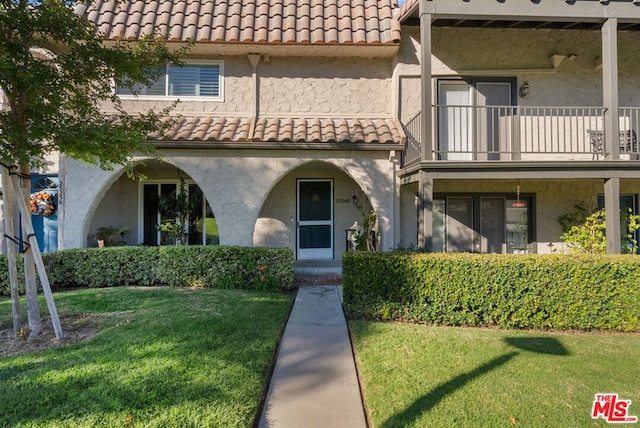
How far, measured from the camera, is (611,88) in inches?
308

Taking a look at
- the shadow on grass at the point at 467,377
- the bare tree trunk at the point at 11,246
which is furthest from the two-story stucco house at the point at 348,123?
the bare tree trunk at the point at 11,246

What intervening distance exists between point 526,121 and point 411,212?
393 centimetres

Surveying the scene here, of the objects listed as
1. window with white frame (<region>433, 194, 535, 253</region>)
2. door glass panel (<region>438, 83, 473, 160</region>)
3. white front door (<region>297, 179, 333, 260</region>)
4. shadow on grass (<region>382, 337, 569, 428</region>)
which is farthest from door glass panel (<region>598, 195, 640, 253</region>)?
white front door (<region>297, 179, 333, 260</region>)

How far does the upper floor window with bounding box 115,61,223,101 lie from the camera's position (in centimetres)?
1018

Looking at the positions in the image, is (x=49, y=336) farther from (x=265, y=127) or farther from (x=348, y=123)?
(x=348, y=123)

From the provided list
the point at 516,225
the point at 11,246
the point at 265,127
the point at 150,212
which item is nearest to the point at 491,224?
the point at 516,225

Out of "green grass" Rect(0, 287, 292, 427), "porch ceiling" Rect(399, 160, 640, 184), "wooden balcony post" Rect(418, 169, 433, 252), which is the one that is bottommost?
"green grass" Rect(0, 287, 292, 427)

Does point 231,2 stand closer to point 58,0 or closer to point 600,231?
point 58,0

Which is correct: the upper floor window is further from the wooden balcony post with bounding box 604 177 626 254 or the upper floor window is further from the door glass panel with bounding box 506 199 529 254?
the wooden balcony post with bounding box 604 177 626 254

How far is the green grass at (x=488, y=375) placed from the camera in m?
3.36

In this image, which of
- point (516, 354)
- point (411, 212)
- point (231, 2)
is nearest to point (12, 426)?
point (516, 354)

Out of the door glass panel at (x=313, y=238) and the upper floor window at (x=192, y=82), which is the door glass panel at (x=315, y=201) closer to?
the door glass panel at (x=313, y=238)

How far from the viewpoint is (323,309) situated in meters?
6.77

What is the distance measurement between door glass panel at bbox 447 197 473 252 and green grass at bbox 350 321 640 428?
14.6 feet
